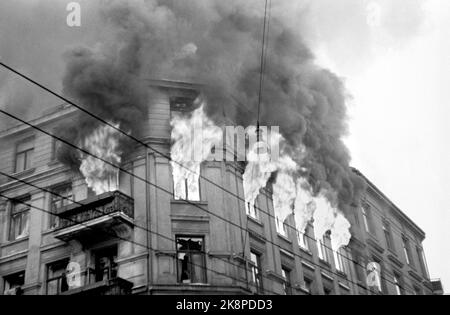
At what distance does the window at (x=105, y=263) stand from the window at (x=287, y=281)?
6381 millimetres

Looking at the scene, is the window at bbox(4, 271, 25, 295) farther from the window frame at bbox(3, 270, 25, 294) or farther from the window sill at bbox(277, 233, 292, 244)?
the window sill at bbox(277, 233, 292, 244)

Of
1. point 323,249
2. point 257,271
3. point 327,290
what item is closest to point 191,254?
point 257,271

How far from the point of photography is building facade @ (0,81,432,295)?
2081 centimetres

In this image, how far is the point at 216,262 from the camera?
2116 cm

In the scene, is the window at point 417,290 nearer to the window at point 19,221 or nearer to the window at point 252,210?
the window at point 252,210

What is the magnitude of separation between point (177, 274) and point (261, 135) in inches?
305

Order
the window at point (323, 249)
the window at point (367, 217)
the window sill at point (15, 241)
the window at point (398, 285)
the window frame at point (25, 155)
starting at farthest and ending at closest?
1. the window at point (398, 285)
2. the window at point (367, 217)
3. the window at point (323, 249)
4. the window frame at point (25, 155)
5. the window sill at point (15, 241)

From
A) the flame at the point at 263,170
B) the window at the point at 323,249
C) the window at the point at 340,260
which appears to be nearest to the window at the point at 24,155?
the flame at the point at 263,170

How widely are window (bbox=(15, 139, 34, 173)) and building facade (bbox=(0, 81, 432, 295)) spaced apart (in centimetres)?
4

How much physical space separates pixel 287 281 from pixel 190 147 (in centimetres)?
608

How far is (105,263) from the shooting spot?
21516 mm

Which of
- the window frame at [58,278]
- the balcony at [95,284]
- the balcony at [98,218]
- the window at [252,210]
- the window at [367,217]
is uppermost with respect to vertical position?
the window at [367,217]

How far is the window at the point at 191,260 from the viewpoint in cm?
2073
